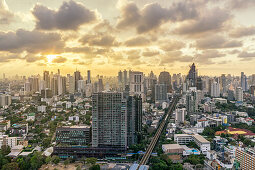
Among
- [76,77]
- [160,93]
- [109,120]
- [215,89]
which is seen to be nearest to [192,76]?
[215,89]

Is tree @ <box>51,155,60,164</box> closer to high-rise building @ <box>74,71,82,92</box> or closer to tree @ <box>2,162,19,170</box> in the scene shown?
tree @ <box>2,162,19,170</box>

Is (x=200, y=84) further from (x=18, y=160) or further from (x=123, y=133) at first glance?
(x=18, y=160)

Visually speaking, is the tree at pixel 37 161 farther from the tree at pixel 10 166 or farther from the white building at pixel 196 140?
the white building at pixel 196 140

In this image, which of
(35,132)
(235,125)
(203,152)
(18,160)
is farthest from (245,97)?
(18,160)

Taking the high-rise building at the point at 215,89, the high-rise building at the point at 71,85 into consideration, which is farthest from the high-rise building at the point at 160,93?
the high-rise building at the point at 71,85

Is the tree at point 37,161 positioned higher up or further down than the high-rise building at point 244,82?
further down

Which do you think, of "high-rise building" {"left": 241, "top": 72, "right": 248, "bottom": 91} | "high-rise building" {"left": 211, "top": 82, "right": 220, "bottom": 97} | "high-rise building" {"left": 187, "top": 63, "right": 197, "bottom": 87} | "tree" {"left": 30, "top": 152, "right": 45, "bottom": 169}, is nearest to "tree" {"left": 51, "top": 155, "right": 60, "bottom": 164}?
"tree" {"left": 30, "top": 152, "right": 45, "bottom": 169}
